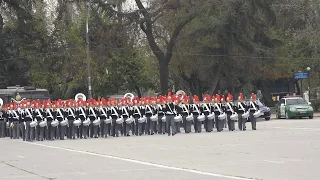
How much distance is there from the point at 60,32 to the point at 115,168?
45.8m

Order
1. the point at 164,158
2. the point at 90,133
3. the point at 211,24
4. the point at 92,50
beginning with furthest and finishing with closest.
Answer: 1. the point at 92,50
2. the point at 211,24
3. the point at 90,133
4. the point at 164,158

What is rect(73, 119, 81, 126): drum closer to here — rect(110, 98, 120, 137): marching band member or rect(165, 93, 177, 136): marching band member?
rect(110, 98, 120, 137): marching band member

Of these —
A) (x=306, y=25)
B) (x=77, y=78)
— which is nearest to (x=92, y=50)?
(x=77, y=78)

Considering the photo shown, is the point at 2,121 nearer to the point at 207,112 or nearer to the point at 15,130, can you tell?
the point at 15,130

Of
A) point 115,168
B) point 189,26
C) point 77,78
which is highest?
point 189,26

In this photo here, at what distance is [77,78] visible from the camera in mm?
58875

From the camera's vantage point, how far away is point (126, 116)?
103 feet

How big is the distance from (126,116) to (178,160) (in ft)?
45.9

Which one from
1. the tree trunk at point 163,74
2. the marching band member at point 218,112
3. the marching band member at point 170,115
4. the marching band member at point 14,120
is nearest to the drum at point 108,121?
the marching band member at point 170,115

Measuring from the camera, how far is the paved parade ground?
14.3 meters

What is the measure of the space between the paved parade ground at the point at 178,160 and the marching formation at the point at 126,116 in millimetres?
6306

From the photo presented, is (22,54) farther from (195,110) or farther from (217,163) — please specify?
(217,163)

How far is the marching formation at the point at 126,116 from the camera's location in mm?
30844

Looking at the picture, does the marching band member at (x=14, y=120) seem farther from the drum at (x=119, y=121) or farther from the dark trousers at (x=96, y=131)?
the drum at (x=119, y=121)
